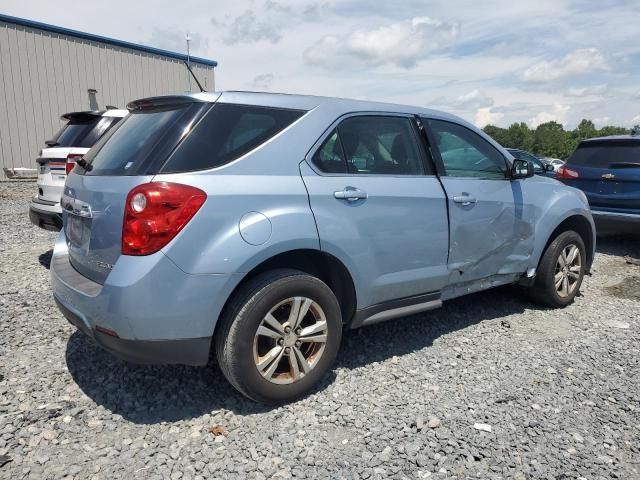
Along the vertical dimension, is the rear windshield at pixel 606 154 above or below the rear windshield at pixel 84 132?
below

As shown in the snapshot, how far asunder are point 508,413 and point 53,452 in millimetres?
2455

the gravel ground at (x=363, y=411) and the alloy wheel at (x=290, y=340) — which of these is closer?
the gravel ground at (x=363, y=411)

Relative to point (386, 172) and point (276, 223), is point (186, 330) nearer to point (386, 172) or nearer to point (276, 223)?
point (276, 223)

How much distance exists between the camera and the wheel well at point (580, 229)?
493 cm

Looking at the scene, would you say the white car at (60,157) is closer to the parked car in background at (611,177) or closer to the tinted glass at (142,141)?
the tinted glass at (142,141)

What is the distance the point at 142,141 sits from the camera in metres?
2.94

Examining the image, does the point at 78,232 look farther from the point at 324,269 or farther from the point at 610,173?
the point at 610,173

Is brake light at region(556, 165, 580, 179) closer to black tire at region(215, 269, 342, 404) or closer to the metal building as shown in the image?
black tire at region(215, 269, 342, 404)

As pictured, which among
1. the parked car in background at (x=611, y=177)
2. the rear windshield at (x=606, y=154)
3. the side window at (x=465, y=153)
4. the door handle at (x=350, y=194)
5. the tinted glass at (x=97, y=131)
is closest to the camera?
the door handle at (x=350, y=194)

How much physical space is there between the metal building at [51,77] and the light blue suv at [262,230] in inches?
571

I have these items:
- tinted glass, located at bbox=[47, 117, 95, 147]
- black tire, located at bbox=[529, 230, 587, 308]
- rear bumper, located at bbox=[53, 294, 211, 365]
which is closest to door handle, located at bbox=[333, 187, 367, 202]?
rear bumper, located at bbox=[53, 294, 211, 365]

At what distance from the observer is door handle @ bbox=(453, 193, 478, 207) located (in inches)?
151

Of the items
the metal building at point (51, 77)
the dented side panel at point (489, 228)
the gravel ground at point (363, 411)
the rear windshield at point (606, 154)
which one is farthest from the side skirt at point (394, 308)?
the metal building at point (51, 77)

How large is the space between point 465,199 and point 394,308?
100 centimetres
